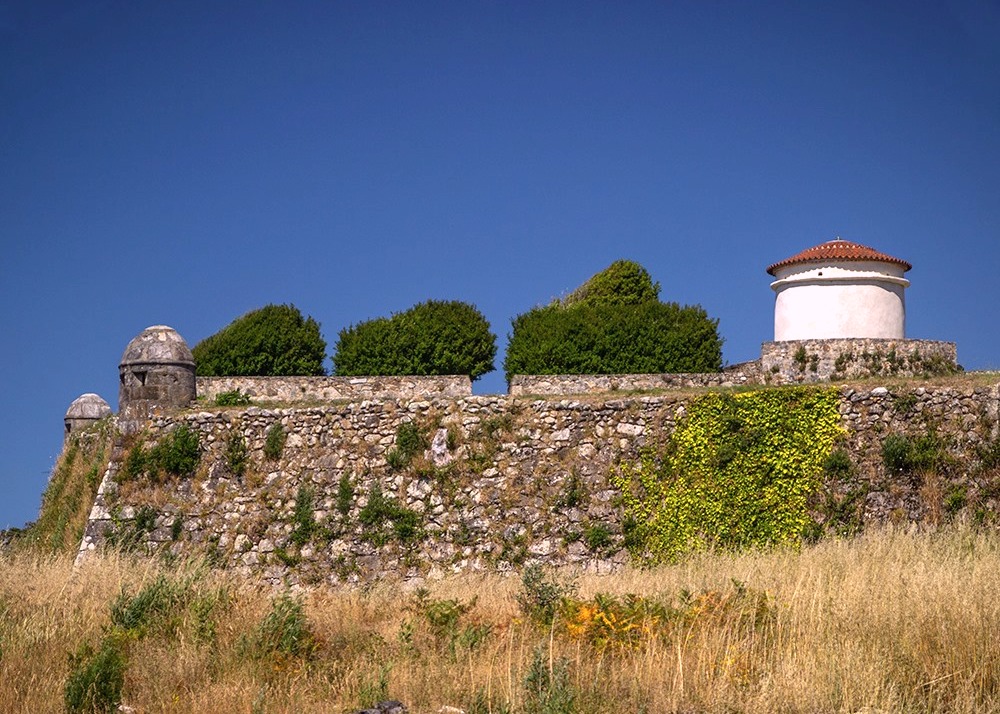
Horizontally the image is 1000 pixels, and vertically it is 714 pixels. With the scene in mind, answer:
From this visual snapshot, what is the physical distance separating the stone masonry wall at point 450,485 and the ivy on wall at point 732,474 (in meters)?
0.34

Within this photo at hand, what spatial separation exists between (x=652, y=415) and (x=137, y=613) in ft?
34.5

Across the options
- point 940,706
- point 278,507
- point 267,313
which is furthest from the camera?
point 267,313

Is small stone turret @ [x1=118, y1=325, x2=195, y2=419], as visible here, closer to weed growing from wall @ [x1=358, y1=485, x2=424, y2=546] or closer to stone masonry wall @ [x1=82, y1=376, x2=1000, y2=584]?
stone masonry wall @ [x1=82, y1=376, x2=1000, y2=584]

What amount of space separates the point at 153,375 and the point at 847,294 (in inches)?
761

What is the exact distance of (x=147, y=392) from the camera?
21812mm

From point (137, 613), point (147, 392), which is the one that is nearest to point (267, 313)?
point (147, 392)

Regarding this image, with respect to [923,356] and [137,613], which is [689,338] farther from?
[137,613]

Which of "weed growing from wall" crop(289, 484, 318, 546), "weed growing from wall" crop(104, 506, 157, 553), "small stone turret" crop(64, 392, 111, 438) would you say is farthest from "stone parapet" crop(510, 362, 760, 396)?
"small stone turret" crop(64, 392, 111, 438)

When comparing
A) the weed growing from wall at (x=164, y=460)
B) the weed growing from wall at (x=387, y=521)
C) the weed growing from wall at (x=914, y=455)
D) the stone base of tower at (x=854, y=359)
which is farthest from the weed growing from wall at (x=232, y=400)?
the weed growing from wall at (x=914, y=455)

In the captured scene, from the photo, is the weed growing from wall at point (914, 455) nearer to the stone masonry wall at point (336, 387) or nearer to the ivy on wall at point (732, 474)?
the ivy on wall at point (732, 474)

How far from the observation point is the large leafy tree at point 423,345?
104 feet

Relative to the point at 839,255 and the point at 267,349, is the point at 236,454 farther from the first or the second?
the point at 839,255

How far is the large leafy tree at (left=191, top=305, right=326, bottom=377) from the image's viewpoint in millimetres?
33562

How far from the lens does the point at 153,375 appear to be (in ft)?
71.9
